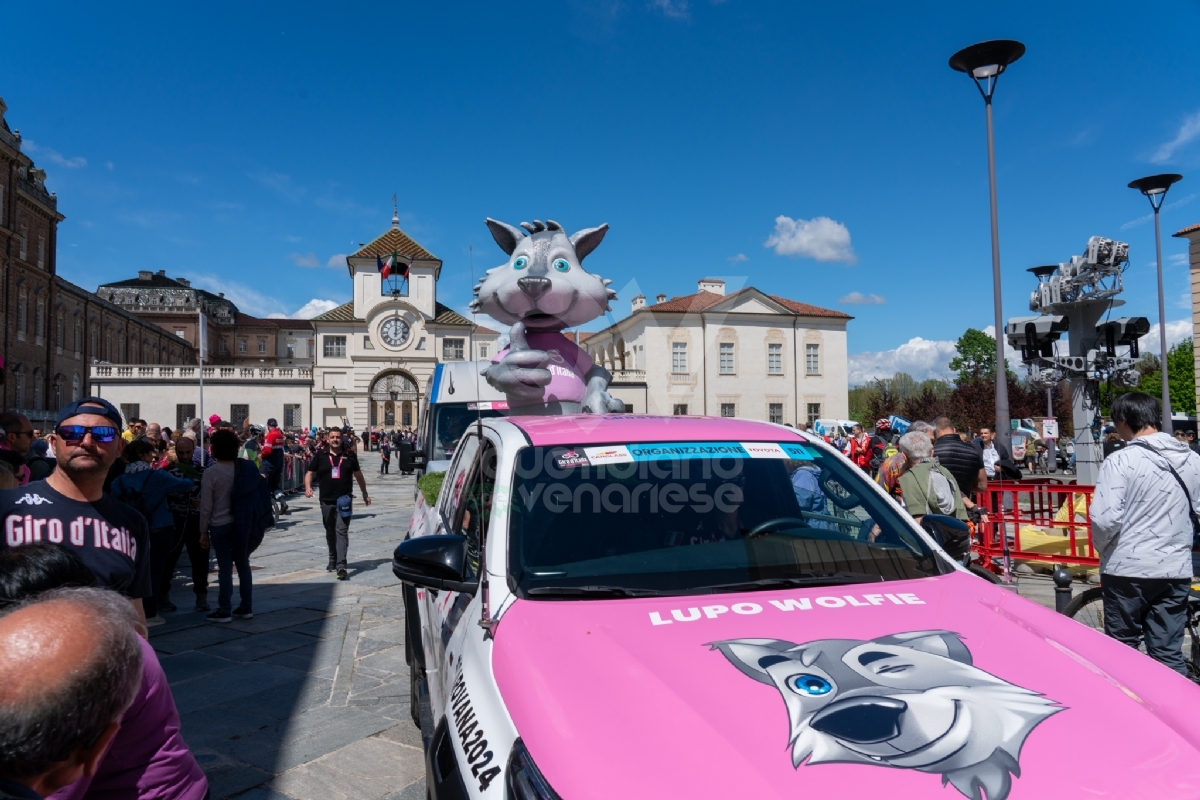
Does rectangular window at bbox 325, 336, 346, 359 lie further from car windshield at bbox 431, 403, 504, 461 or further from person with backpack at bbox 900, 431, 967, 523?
person with backpack at bbox 900, 431, 967, 523

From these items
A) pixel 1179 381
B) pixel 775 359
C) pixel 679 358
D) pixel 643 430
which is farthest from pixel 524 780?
pixel 1179 381

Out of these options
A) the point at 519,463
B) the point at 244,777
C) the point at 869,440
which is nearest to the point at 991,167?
the point at 869,440

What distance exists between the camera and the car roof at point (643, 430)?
2768 mm

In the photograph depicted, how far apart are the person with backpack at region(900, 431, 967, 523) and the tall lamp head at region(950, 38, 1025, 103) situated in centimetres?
708

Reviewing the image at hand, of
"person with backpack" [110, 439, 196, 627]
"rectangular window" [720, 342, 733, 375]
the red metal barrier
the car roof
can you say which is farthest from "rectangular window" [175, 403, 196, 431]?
the car roof

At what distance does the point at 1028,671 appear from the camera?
5.90 feet

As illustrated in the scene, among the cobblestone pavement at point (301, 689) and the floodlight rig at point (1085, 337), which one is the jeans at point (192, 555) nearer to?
the cobblestone pavement at point (301, 689)

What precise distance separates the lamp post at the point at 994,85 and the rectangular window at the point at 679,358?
2360 cm

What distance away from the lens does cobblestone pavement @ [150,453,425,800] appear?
347 cm

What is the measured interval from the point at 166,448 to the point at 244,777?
7.11m

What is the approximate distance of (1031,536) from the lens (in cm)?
830

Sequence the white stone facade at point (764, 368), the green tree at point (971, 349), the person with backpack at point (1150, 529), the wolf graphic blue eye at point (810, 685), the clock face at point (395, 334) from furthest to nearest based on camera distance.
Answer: the green tree at point (971, 349) < the clock face at point (395, 334) < the white stone facade at point (764, 368) < the person with backpack at point (1150, 529) < the wolf graphic blue eye at point (810, 685)

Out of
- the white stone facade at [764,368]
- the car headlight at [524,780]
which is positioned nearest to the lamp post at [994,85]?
the car headlight at [524,780]

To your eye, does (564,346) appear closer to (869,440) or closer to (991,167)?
(869,440)
